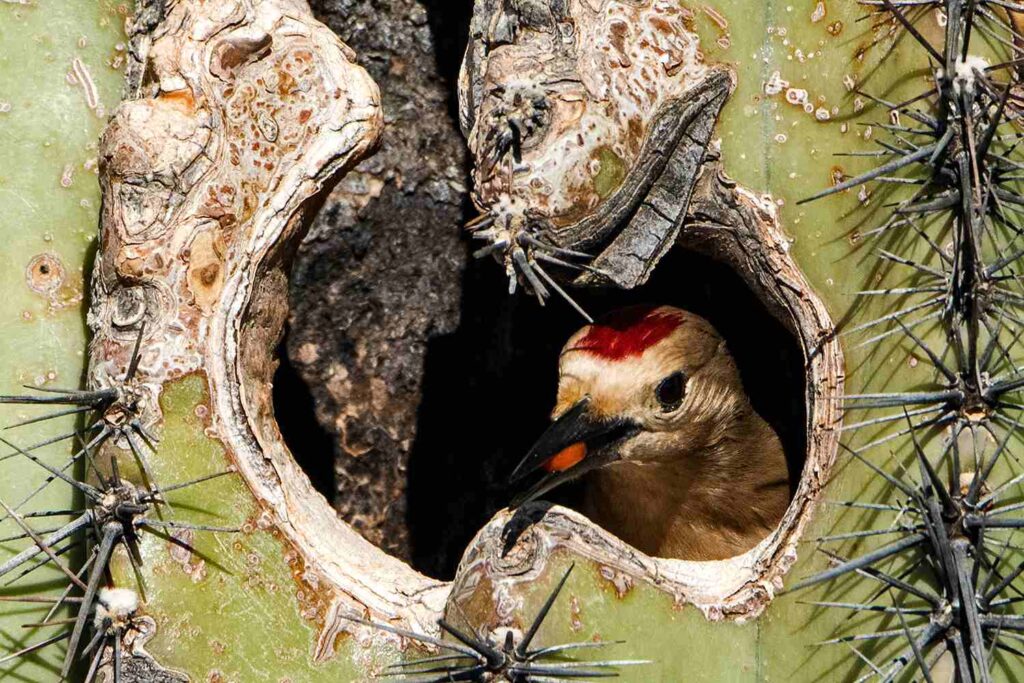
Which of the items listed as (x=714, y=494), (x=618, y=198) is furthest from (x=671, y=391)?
(x=618, y=198)

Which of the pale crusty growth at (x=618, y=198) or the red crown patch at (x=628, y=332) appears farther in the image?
the red crown patch at (x=628, y=332)

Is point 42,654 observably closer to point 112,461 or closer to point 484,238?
point 112,461

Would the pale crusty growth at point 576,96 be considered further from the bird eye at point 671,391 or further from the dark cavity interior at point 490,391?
the dark cavity interior at point 490,391

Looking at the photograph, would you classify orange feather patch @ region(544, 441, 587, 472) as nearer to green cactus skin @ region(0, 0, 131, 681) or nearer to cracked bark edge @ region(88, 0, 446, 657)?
cracked bark edge @ region(88, 0, 446, 657)

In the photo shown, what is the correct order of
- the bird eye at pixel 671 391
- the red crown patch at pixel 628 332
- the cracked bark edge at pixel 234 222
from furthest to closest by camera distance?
the bird eye at pixel 671 391, the red crown patch at pixel 628 332, the cracked bark edge at pixel 234 222

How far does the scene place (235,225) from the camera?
9.57ft

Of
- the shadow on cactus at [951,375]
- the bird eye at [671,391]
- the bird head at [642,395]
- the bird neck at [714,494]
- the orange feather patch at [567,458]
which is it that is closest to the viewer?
the shadow on cactus at [951,375]

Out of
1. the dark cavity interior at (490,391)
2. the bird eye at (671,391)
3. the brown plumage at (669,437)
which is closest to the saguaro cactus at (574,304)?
the brown plumage at (669,437)

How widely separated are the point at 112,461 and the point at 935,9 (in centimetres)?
180

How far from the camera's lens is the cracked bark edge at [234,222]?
9.41 ft

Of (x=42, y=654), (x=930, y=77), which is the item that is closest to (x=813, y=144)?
(x=930, y=77)

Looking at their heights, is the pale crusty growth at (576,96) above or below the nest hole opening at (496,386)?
above

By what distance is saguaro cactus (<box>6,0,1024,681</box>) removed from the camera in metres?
2.57

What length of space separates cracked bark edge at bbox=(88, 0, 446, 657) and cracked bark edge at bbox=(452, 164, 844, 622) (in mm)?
286
